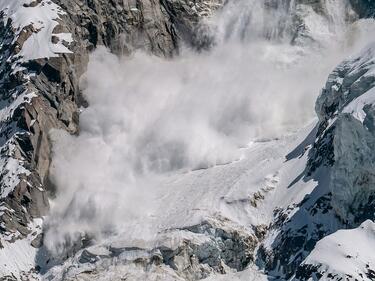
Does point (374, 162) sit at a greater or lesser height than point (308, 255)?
greater

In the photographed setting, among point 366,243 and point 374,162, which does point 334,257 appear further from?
point 374,162

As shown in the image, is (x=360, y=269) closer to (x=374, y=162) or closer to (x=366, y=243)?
(x=366, y=243)

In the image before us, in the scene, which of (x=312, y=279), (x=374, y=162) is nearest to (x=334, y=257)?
(x=312, y=279)

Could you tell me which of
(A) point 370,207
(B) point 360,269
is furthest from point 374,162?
(B) point 360,269

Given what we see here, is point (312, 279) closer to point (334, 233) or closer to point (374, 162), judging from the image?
point (334, 233)

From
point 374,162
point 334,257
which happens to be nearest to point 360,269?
point 334,257

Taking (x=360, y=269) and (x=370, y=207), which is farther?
(x=370, y=207)

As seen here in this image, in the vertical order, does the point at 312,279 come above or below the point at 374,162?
below
